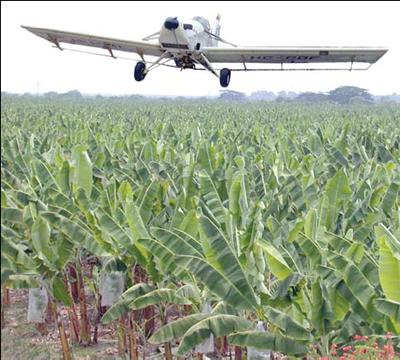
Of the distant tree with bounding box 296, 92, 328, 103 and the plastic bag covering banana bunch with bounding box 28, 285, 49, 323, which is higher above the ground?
the distant tree with bounding box 296, 92, 328, 103

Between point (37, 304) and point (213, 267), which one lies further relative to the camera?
point (37, 304)

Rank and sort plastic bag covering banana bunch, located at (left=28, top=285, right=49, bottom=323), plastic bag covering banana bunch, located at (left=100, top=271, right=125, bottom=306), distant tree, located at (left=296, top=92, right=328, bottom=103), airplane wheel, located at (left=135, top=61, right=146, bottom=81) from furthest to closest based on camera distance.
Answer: distant tree, located at (left=296, top=92, right=328, bottom=103) < plastic bag covering banana bunch, located at (left=100, top=271, right=125, bottom=306) < plastic bag covering banana bunch, located at (left=28, top=285, right=49, bottom=323) < airplane wheel, located at (left=135, top=61, right=146, bottom=81)

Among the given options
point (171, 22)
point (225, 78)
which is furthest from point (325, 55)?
point (225, 78)

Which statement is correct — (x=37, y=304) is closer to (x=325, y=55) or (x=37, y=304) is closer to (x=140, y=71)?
(x=140, y=71)

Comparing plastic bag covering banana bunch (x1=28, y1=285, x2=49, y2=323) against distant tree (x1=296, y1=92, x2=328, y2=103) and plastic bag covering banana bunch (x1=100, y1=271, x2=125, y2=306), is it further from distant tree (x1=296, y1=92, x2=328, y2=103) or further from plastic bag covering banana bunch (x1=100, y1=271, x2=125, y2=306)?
distant tree (x1=296, y1=92, x2=328, y2=103)

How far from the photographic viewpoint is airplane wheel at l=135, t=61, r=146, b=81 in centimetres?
378

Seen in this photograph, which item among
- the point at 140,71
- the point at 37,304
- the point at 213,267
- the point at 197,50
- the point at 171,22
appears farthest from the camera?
the point at 197,50

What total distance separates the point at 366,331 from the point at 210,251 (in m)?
1.39

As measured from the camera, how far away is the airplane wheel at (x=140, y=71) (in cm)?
378

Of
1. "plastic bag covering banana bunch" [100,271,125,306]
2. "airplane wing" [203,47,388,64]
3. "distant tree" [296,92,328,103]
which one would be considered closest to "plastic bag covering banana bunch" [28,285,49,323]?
"plastic bag covering banana bunch" [100,271,125,306]

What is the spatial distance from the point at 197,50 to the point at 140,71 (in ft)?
12.6

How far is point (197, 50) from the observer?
772 cm

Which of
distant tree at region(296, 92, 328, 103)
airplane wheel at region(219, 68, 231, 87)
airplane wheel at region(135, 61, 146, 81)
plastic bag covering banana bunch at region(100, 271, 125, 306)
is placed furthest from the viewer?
distant tree at region(296, 92, 328, 103)

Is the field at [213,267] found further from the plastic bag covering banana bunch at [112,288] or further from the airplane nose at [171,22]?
the airplane nose at [171,22]
